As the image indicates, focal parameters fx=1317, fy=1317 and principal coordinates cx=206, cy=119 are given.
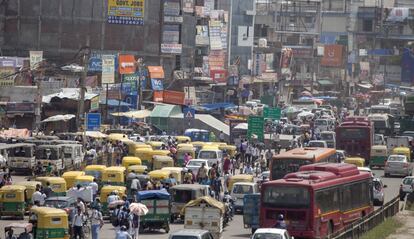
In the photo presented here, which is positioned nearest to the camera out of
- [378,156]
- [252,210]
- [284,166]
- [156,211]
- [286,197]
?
[286,197]

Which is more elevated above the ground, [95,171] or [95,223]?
[95,223]

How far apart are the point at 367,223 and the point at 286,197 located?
9.94 feet

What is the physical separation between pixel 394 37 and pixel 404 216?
142 m

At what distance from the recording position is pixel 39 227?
115ft

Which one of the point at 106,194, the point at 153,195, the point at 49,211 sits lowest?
the point at 106,194

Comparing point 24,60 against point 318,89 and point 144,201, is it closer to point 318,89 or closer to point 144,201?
point 144,201

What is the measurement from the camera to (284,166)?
150 ft

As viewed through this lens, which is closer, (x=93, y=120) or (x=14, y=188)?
(x=14, y=188)

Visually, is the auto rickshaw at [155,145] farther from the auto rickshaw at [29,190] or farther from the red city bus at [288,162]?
the auto rickshaw at [29,190]

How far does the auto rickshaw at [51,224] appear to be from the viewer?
34906 mm

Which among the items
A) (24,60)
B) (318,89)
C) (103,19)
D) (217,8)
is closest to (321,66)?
(318,89)

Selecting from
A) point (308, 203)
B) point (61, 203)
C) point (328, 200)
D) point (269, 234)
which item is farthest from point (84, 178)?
point (269, 234)

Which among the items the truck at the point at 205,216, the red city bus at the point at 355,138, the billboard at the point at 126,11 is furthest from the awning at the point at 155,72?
the truck at the point at 205,216

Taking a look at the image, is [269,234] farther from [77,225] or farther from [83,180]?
[83,180]
